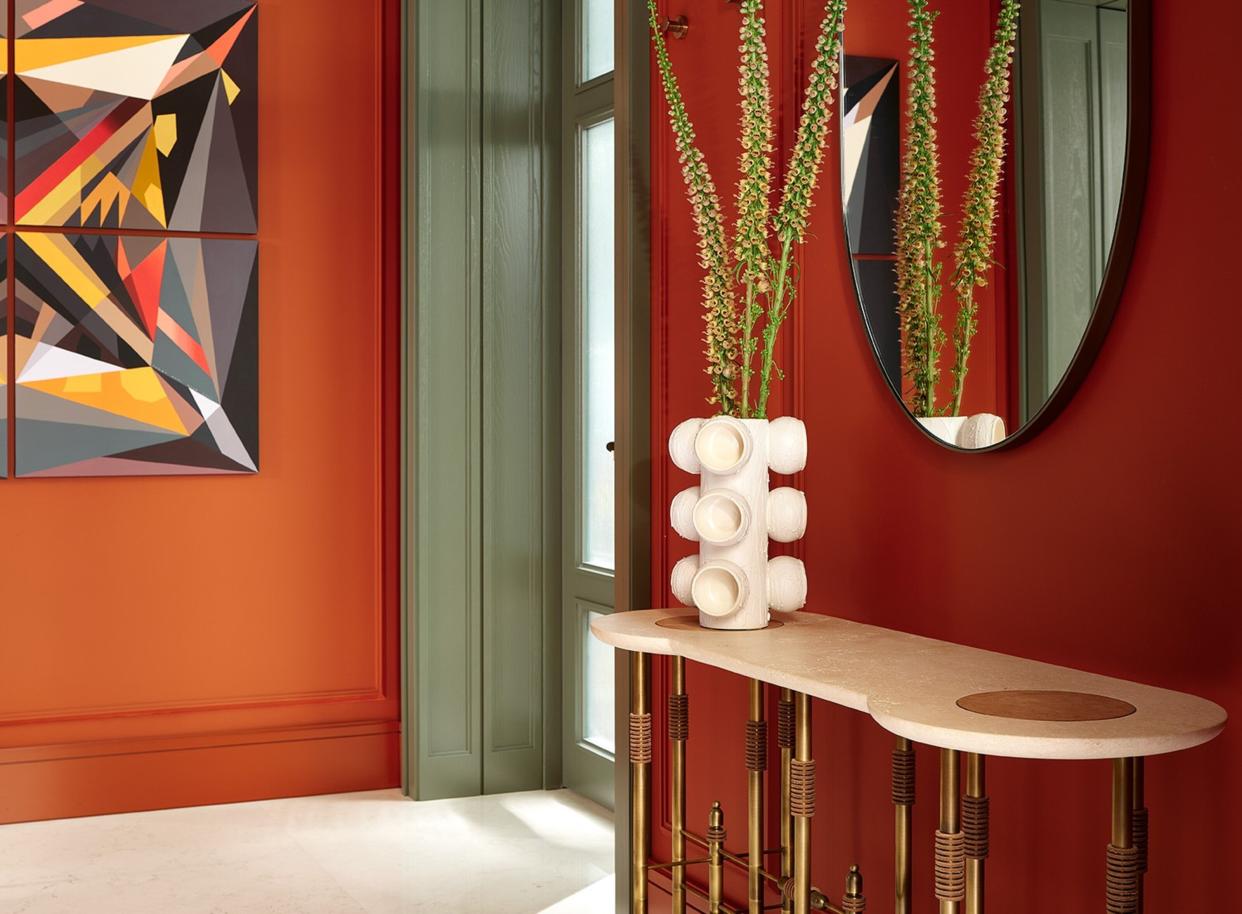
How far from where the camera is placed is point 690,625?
7.32ft

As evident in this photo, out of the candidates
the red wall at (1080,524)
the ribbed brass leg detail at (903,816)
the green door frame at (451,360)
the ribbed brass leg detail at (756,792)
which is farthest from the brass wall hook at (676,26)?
the ribbed brass leg detail at (903,816)

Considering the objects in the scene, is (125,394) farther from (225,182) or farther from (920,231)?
(920,231)

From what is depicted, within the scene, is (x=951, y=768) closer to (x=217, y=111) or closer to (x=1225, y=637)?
(x=1225, y=637)

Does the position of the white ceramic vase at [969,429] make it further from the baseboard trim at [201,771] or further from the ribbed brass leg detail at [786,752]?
the baseboard trim at [201,771]

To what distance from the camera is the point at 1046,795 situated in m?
1.85

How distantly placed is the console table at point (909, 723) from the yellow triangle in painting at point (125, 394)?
2123mm

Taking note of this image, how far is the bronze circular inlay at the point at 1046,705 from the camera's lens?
1468 mm

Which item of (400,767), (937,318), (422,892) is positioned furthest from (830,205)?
(400,767)

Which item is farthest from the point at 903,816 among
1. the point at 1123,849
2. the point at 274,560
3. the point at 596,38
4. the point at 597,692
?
the point at 596,38

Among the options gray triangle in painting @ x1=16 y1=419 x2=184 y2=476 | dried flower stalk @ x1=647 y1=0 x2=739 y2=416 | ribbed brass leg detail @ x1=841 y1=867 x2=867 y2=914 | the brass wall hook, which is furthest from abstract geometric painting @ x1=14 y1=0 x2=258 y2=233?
ribbed brass leg detail @ x1=841 y1=867 x2=867 y2=914

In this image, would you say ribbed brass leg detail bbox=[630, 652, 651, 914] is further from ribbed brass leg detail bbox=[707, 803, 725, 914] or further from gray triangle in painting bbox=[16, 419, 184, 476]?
gray triangle in painting bbox=[16, 419, 184, 476]

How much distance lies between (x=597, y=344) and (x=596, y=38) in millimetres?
927

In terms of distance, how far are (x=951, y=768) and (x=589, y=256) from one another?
275cm

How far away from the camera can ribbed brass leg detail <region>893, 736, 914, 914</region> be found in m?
1.80
